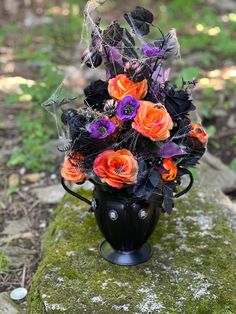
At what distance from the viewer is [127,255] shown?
2.34 meters

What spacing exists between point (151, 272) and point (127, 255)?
0.12 metres

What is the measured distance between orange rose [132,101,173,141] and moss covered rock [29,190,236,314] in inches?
24.6

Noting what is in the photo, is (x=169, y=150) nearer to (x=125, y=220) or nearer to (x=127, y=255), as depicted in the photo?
(x=125, y=220)

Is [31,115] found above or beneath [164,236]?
beneath

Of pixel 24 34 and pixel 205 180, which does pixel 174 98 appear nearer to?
pixel 205 180

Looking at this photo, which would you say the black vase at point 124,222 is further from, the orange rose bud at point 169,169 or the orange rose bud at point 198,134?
the orange rose bud at point 198,134

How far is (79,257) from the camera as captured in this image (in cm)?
240

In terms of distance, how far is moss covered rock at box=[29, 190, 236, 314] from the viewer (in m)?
2.12

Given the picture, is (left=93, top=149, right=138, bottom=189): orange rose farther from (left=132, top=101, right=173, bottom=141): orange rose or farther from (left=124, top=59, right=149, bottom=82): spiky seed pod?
(left=124, top=59, right=149, bottom=82): spiky seed pod

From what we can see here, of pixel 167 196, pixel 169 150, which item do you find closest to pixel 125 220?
pixel 167 196

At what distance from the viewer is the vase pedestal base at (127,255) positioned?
2338 millimetres

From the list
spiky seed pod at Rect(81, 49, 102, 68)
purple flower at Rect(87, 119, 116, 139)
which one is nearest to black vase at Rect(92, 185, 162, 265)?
purple flower at Rect(87, 119, 116, 139)

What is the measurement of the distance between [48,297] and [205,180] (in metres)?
1.34

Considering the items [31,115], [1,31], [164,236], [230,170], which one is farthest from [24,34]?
[164,236]
